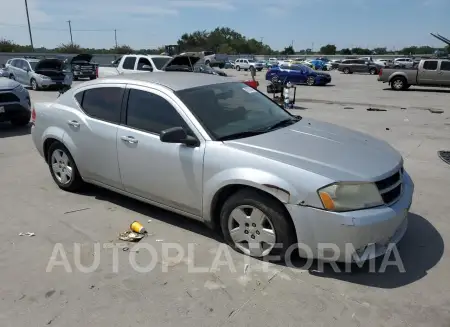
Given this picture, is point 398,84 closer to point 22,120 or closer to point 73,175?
point 22,120

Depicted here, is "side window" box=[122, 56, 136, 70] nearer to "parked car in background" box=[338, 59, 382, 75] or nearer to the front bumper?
the front bumper

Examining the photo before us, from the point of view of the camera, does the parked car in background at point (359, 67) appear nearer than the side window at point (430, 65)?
No

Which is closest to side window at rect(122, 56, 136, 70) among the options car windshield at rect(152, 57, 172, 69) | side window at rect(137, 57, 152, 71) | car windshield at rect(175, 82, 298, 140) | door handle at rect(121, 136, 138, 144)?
side window at rect(137, 57, 152, 71)

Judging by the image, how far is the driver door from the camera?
369 centimetres

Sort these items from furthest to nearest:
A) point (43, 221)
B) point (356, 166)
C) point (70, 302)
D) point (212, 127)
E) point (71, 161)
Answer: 1. point (71, 161)
2. point (43, 221)
3. point (212, 127)
4. point (356, 166)
5. point (70, 302)

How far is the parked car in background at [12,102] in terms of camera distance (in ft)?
28.7

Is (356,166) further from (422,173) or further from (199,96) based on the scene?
(422,173)

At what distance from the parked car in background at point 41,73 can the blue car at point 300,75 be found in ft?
43.3

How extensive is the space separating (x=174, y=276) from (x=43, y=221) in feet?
6.48

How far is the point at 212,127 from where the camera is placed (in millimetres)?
3725

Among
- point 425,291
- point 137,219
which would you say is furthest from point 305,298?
point 137,219

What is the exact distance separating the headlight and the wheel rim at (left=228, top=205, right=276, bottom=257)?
0.56m

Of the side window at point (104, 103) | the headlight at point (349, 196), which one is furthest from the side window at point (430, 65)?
the headlight at point (349, 196)

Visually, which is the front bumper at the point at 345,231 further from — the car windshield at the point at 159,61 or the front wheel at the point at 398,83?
the front wheel at the point at 398,83
